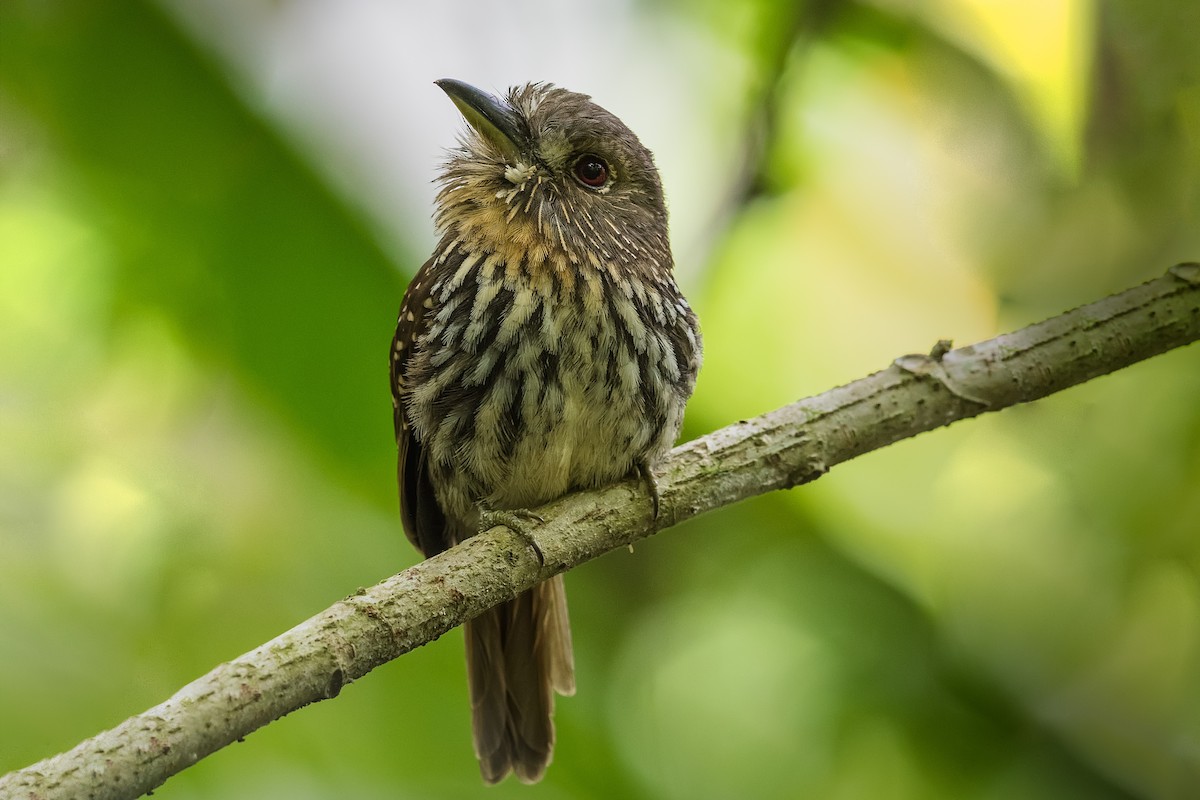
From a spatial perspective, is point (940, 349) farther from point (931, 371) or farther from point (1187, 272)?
point (1187, 272)

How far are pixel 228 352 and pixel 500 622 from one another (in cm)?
86

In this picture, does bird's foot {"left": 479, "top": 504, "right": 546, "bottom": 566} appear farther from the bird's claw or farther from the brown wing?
the brown wing

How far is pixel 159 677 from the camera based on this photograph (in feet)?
8.28

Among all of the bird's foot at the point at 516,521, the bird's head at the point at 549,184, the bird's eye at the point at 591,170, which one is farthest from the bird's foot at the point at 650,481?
the bird's eye at the point at 591,170

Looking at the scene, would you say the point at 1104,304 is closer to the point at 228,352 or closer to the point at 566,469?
the point at 566,469

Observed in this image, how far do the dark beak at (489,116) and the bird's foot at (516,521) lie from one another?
766 millimetres

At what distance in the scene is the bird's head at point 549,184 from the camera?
7.83ft

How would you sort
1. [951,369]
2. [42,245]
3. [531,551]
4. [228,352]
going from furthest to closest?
1. [42,245]
2. [228,352]
3. [951,369]
4. [531,551]

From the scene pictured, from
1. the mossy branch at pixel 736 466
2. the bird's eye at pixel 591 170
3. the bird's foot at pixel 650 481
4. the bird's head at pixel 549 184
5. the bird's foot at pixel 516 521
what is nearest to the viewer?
the mossy branch at pixel 736 466

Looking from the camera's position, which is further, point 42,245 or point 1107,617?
point 42,245

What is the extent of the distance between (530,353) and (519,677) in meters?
0.80

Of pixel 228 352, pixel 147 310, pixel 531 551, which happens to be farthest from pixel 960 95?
pixel 147 310

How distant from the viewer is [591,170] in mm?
2541

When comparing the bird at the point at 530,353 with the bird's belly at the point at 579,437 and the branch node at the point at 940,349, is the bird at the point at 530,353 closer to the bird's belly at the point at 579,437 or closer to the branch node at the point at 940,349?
the bird's belly at the point at 579,437
